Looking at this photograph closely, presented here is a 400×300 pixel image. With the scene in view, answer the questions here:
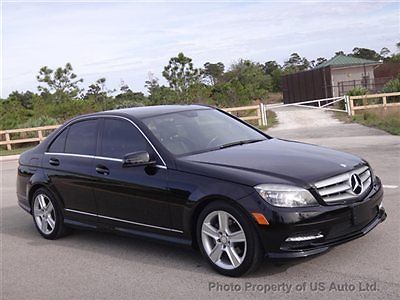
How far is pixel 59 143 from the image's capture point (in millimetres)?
7246

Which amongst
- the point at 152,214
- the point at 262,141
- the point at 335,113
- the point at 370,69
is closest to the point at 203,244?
the point at 152,214

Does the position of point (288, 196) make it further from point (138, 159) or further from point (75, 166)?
point (75, 166)

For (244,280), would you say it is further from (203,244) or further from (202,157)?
(202,157)

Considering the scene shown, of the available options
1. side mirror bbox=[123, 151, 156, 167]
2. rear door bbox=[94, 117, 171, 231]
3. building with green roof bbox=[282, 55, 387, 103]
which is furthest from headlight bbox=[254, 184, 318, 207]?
building with green roof bbox=[282, 55, 387, 103]

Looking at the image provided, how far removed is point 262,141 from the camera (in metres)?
6.45

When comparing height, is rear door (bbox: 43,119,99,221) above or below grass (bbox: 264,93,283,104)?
above

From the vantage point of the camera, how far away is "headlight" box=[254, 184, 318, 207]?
491 centimetres

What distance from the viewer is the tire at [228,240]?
5.01 m

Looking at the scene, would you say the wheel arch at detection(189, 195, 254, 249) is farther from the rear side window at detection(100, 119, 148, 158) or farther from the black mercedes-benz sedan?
the rear side window at detection(100, 119, 148, 158)

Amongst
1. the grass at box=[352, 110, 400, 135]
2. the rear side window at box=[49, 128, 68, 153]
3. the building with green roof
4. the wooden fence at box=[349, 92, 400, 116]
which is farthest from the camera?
the building with green roof

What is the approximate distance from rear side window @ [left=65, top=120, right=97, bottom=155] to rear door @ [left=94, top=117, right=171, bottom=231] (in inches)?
6.4

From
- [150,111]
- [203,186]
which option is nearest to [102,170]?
[150,111]

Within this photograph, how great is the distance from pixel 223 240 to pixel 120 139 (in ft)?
6.09

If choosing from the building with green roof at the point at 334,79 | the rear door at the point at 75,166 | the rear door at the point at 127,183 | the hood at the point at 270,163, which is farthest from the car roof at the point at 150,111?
the building with green roof at the point at 334,79
